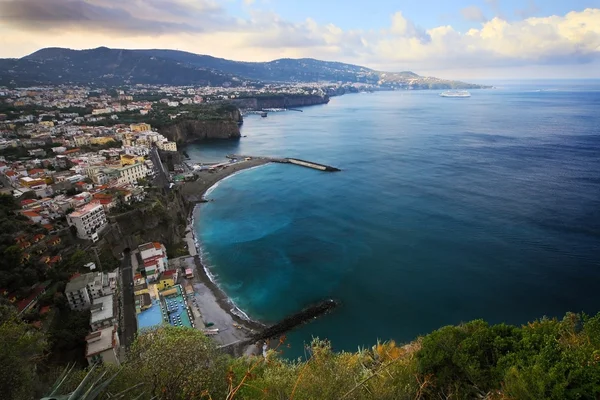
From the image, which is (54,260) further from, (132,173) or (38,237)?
(132,173)

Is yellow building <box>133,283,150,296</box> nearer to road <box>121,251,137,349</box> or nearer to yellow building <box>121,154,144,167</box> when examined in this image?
road <box>121,251,137,349</box>

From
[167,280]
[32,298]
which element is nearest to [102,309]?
[32,298]

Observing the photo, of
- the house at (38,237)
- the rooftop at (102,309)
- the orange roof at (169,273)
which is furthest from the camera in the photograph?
the orange roof at (169,273)

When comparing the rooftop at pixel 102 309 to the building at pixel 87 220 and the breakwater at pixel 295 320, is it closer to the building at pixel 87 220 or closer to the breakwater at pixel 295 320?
the building at pixel 87 220

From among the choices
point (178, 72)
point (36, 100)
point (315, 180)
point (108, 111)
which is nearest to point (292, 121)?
point (108, 111)

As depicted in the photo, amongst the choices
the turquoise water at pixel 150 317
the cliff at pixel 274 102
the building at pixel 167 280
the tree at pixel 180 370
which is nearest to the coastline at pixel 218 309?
the building at pixel 167 280

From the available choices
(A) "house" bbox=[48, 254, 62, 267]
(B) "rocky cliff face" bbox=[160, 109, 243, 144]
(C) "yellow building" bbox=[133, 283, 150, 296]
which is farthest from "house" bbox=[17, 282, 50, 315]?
(B) "rocky cliff face" bbox=[160, 109, 243, 144]
